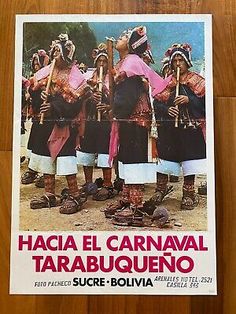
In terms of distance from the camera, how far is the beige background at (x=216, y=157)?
0.60 m

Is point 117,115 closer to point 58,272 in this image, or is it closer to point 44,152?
point 44,152

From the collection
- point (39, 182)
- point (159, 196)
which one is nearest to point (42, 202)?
point (39, 182)

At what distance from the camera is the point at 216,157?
0.61 m

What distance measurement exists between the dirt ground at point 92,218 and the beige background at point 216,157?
0.02 m

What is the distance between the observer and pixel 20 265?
23.7 inches

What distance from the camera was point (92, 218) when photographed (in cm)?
61

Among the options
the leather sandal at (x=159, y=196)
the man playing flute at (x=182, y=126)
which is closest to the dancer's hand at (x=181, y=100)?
the man playing flute at (x=182, y=126)

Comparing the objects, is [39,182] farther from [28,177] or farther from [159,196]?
[159,196]

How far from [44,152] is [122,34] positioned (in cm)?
18

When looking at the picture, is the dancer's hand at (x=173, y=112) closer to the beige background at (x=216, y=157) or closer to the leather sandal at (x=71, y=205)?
the beige background at (x=216, y=157)

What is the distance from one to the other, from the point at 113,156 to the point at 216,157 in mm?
127

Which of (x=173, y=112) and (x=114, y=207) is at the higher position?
(x=173, y=112)

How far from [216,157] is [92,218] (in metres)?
0.17

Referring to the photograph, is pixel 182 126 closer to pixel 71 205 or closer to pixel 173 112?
pixel 173 112
